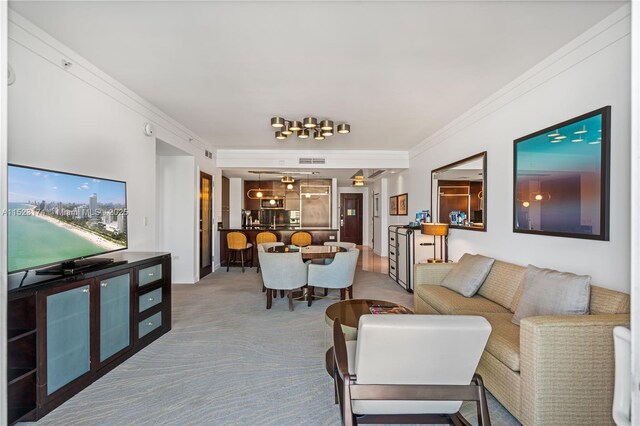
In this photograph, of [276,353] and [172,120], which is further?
[172,120]

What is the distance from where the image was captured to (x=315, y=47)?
102 inches

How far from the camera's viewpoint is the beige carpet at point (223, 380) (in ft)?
6.66

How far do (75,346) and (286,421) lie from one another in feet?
5.44

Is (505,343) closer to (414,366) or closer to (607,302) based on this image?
(607,302)

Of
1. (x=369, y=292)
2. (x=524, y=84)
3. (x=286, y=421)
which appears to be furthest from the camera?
(x=369, y=292)

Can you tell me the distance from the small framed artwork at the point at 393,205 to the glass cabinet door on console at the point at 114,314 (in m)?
6.57

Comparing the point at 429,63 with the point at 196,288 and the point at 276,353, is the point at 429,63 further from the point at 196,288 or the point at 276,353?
the point at 196,288

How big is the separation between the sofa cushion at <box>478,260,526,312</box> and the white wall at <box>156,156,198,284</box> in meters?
4.93

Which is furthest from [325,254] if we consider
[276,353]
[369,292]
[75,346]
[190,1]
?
[190,1]

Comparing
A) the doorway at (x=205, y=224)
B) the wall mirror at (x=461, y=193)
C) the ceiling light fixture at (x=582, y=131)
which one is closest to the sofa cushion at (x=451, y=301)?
the wall mirror at (x=461, y=193)

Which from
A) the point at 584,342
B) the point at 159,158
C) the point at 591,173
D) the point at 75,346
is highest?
the point at 159,158

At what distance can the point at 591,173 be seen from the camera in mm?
2312

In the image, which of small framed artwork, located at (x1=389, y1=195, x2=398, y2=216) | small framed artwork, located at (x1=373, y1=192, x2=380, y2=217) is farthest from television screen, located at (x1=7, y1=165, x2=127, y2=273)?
small framed artwork, located at (x1=373, y1=192, x2=380, y2=217)

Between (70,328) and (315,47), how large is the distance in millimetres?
2914
